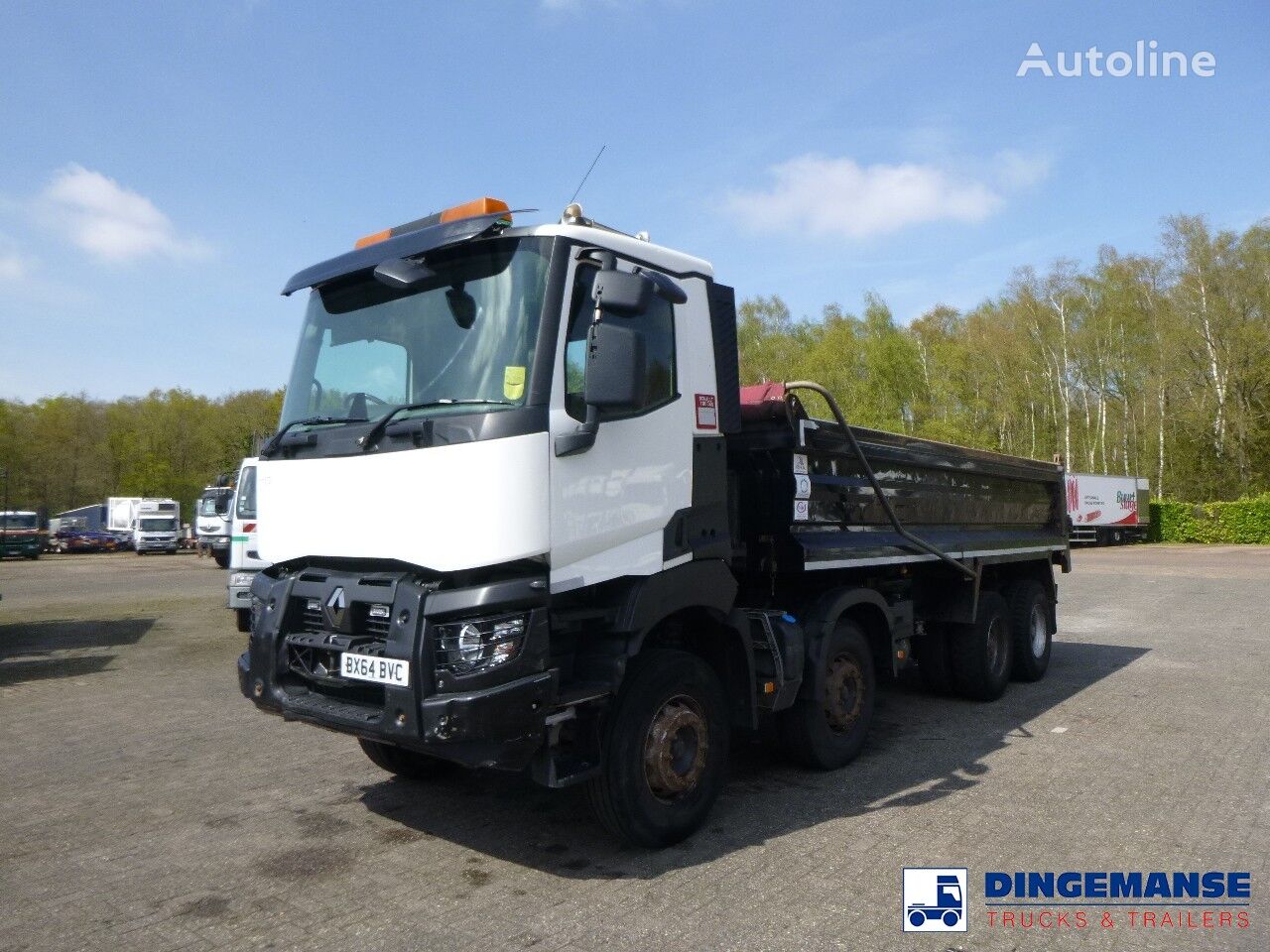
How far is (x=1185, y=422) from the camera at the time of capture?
42.1 m

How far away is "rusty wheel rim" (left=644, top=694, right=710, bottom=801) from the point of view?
14.2ft

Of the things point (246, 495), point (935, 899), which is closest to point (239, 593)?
point (246, 495)

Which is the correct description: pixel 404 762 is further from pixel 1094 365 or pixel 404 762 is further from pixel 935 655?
pixel 1094 365

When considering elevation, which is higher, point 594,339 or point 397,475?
point 594,339

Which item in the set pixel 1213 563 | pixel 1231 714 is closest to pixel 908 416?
pixel 1213 563

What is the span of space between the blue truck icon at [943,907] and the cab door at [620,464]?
5.97 ft

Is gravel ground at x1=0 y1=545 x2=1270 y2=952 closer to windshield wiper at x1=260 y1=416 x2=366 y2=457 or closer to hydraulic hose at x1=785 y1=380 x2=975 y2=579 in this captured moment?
hydraulic hose at x1=785 y1=380 x2=975 y2=579

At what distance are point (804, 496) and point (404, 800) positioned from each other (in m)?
2.94

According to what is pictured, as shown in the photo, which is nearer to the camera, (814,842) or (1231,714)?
(814,842)

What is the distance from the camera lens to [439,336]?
415cm

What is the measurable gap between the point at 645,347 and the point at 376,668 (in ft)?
5.86

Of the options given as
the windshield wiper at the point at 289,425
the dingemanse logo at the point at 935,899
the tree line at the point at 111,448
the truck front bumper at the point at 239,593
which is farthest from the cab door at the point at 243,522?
the tree line at the point at 111,448

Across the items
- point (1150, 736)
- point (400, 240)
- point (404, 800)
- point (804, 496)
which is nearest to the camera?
point (400, 240)

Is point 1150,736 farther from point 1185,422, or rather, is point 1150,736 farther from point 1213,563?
point 1185,422
